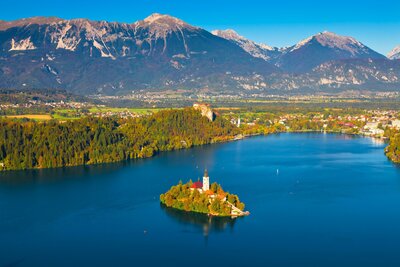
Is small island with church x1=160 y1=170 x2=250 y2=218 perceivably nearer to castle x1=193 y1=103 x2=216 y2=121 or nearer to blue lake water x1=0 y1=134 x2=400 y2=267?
blue lake water x1=0 y1=134 x2=400 y2=267

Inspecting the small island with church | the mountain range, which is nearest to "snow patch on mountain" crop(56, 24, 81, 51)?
the mountain range

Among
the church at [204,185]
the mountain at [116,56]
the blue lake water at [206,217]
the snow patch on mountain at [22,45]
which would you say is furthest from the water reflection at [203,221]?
the snow patch on mountain at [22,45]

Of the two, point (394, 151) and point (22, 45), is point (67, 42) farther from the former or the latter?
point (394, 151)

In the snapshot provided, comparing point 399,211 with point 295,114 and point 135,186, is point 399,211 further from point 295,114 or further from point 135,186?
point 295,114

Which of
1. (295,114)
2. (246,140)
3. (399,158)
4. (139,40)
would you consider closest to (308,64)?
(139,40)

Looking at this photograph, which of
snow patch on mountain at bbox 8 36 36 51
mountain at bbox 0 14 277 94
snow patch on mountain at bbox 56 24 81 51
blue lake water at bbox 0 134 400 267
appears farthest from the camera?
snow patch on mountain at bbox 56 24 81 51

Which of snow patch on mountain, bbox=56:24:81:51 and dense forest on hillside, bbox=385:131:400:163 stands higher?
snow patch on mountain, bbox=56:24:81:51

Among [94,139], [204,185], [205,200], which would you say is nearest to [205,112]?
[94,139]
